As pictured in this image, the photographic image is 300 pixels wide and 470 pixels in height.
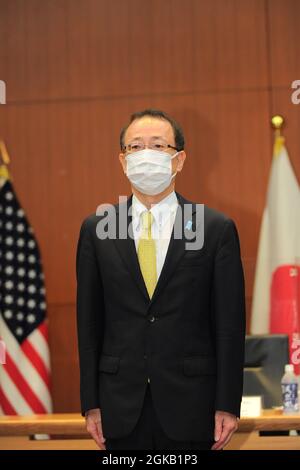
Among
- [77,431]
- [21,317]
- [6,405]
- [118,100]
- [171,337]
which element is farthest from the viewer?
[118,100]

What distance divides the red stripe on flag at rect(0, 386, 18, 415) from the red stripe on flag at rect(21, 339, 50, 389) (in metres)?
0.28

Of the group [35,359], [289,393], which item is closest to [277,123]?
[289,393]

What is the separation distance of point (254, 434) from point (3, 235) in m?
2.47

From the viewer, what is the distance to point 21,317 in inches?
207

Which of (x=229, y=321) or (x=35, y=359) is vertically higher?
(x=229, y=321)

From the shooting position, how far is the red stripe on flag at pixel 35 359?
5234mm

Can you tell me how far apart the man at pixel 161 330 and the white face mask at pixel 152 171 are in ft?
0.10

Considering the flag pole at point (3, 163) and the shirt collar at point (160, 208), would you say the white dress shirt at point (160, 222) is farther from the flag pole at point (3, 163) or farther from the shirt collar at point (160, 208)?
the flag pole at point (3, 163)

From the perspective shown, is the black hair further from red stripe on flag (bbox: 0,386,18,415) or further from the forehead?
red stripe on flag (bbox: 0,386,18,415)

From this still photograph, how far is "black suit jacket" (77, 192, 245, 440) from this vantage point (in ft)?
7.50

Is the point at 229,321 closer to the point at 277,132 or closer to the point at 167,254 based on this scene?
the point at 167,254

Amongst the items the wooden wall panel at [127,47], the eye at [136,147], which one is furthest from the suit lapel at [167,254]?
the wooden wall panel at [127,47]

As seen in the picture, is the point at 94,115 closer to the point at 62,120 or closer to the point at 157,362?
the point at 62,120

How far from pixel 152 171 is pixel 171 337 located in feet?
1.81
